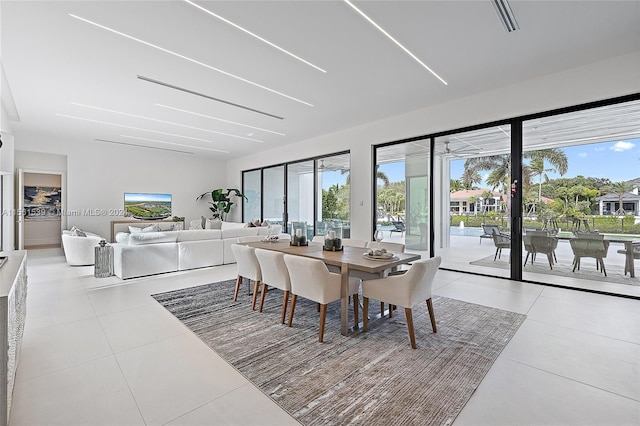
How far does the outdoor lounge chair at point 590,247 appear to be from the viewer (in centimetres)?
410

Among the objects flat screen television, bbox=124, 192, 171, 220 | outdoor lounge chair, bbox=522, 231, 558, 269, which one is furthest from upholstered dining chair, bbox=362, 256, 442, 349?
flat screen television, bbox=124, 192, 171, 220

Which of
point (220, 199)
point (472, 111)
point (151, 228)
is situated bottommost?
point (151, 228)

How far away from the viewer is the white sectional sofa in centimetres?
489

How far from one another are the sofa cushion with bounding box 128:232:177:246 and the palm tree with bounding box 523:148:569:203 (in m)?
6.09

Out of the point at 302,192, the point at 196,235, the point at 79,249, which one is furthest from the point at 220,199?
the point at 196,235

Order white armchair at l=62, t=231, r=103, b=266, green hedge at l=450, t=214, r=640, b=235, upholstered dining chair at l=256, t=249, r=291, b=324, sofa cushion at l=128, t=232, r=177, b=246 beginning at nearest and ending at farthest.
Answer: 1. upholstered dining chair at l=256, t=249, r=291, b=324
2. green hedge at l=450, t=214, r=640, b=235
3. sofa cushion at l=128, t=232, r=177, b=246
4. white armchair at l=62, t=231, r=103, b=266

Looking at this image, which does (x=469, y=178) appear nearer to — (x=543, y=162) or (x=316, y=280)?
(x=543, y=162)

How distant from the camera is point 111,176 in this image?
28.1 feet

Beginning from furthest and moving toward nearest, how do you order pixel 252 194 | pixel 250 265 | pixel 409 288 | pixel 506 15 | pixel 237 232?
pixel 252 194, pixel 237 232, pixel 250 265, pixel 506 15, pixel 409 288

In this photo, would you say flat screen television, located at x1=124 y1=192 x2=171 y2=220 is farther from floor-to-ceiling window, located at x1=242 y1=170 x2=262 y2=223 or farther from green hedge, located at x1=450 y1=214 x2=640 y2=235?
green hedge, located at x1=450 y1=214 x2=640 y2=235

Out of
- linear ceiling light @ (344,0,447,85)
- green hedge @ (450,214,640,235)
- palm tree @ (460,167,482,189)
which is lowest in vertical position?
green hedge @ (450,214,640,235)

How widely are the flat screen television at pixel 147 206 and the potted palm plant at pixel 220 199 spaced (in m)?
1.09

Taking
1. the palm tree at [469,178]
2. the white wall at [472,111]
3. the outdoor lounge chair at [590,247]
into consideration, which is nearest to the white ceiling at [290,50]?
the white wall at [472,111]

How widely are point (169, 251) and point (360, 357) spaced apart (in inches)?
166
